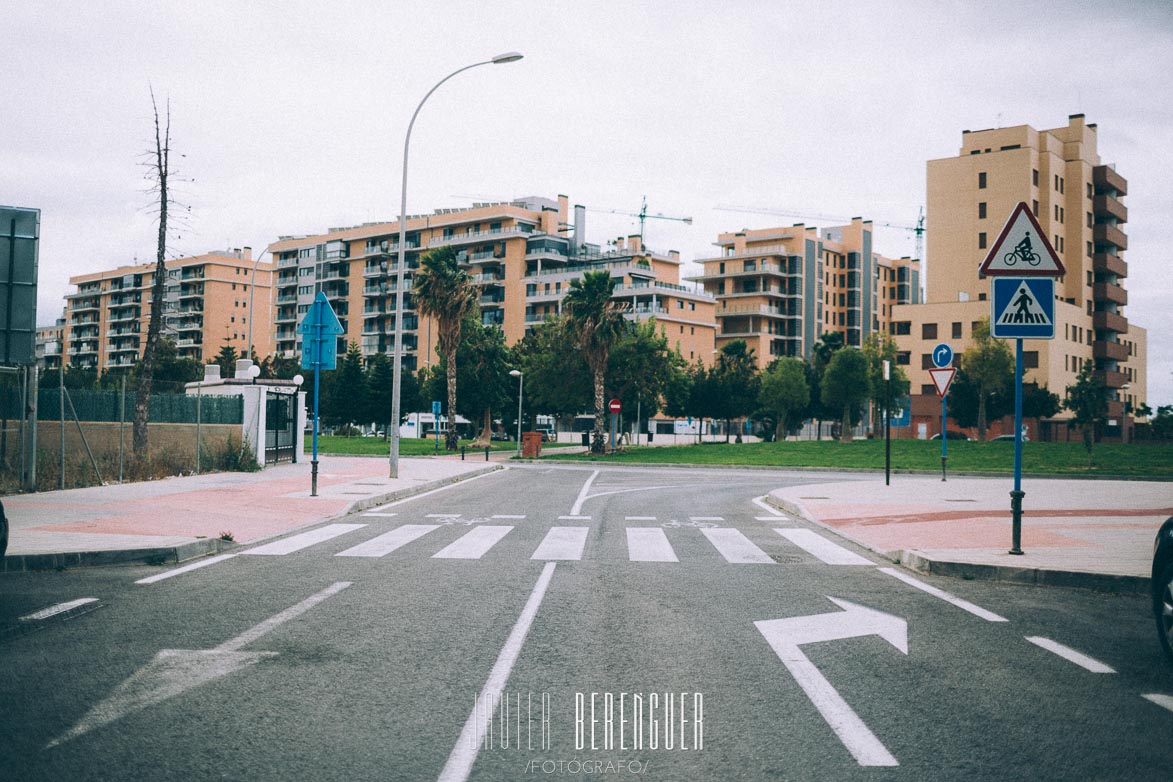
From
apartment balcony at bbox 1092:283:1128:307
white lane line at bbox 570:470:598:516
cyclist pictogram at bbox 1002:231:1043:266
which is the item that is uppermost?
apartment balcony at bbox 1092:283:1128:307

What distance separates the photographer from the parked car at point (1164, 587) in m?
6.05

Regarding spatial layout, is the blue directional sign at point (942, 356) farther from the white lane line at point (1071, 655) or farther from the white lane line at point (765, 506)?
the white lane line at point (1071, 655)

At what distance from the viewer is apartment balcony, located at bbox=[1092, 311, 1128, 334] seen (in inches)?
3590

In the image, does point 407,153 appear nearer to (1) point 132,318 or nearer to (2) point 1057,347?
(2) point 1057,347

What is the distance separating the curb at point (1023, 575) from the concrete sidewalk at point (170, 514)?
308 inches

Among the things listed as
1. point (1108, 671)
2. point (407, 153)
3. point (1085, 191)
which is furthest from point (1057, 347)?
point (1108, 671)

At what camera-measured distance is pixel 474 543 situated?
12.2 metres

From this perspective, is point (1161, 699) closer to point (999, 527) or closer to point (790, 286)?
point (999, 527)

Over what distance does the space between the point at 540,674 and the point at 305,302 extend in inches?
5037

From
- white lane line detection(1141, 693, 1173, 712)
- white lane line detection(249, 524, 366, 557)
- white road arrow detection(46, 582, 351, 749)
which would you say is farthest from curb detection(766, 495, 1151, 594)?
white lane line detection(249, 524, 366, 557)

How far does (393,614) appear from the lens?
7402mm

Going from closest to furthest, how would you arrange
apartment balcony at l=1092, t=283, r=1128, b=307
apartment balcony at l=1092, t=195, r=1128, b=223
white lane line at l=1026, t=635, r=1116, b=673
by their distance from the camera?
white lane line at l=1026, t=635, r=1116, b=673
apartment balcony at l=1092, t=283, r=1128, b=307
apartment balcony at l=1092, t=195, r=1128, b=223

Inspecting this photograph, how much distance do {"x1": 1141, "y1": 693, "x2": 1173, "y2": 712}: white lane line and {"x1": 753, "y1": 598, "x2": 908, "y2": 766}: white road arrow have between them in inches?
56.3

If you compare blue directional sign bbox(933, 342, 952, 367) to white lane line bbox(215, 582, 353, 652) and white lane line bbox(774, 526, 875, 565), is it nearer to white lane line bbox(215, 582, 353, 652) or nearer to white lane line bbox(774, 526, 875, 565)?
white lane line bbox(774, 526, 875, 565)
